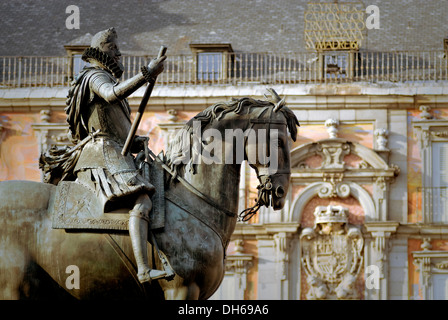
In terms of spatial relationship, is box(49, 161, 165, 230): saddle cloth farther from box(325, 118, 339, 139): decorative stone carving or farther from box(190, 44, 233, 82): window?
box(190, 44, 233, 82): window

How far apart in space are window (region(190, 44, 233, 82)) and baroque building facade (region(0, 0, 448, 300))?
3cm

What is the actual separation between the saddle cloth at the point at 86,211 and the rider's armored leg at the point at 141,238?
116 millimetres

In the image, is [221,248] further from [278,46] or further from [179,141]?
[278,46]

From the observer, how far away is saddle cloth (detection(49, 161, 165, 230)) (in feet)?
41.9

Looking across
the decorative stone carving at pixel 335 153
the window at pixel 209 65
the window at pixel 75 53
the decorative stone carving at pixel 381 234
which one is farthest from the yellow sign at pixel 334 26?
the window at pixel 75 53

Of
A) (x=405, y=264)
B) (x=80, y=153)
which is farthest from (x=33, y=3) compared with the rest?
(x=80, y=153)

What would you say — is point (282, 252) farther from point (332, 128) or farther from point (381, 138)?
point (381, 138)

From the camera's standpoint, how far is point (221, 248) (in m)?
13.0

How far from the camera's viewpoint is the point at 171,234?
12.8 meters

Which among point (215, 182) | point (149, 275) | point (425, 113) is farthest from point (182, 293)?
point (425, 113)

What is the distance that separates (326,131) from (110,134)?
2100 cm

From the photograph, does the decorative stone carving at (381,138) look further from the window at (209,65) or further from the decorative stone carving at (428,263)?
the window at (209,65)

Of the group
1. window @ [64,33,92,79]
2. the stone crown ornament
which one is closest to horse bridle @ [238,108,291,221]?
the stone crown ornament

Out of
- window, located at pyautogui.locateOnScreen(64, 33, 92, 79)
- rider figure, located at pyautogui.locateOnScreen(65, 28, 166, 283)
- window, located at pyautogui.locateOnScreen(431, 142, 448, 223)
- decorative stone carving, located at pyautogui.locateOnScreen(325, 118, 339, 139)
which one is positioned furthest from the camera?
window, located at pyautogui.locateOnScreen(64, 33, 92, 79)
